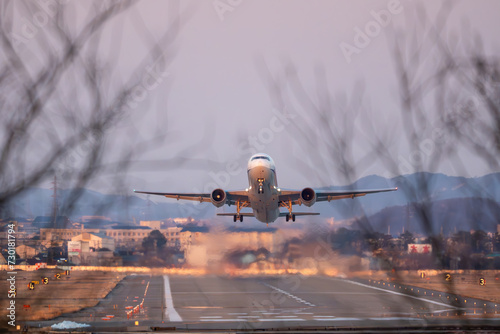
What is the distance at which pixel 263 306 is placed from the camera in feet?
179

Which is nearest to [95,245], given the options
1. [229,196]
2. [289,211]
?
[229,196]

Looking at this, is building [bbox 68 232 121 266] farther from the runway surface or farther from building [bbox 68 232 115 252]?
the runway surface

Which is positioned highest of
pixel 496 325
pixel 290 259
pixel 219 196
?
pixel 219 196

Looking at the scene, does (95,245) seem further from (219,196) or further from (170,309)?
(219,196)

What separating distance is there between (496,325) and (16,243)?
3826 centimetres

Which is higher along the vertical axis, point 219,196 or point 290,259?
point 219,196

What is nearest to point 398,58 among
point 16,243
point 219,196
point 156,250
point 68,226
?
point 68,226

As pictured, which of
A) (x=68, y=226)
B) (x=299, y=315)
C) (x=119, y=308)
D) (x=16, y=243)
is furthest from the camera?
(x=119, y=308)

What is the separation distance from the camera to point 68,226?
7961mm

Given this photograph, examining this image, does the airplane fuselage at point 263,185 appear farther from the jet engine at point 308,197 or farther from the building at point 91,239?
the building at point 91,239

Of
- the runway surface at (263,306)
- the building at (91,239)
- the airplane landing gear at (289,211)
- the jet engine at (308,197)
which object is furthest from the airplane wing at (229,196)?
the building at (91,239)

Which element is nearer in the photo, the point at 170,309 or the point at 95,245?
the point at 95,245

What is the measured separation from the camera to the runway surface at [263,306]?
45.1 m

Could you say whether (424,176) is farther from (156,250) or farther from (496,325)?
(156,250)
